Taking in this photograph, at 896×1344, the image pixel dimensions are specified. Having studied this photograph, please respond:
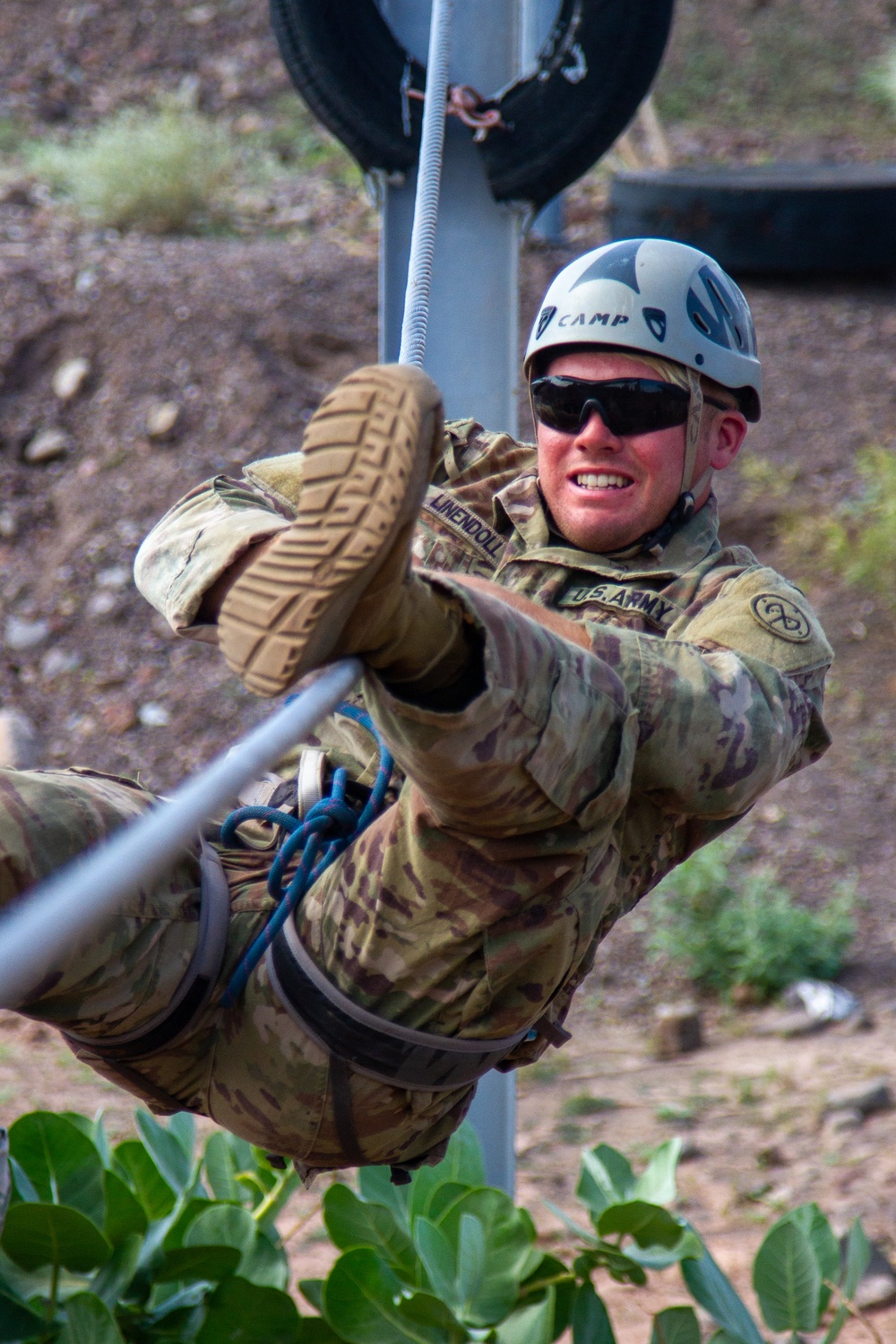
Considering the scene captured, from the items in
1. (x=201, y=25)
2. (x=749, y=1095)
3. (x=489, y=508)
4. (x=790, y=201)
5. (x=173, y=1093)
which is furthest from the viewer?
(x=201, y=25)

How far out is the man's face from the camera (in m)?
2.24

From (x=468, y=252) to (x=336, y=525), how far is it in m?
2.04

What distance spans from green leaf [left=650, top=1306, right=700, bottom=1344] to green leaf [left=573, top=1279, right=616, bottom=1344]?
0.09 m

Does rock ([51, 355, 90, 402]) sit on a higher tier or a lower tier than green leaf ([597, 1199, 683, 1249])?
higher

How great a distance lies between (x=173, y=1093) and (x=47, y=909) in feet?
3.98

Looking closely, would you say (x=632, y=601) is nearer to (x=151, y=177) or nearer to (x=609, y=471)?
(x=609, y=471)

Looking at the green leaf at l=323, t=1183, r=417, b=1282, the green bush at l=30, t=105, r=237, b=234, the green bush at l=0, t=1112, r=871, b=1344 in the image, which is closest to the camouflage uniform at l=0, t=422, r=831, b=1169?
the green bush at l=0, t=1112, r=871, b=1344

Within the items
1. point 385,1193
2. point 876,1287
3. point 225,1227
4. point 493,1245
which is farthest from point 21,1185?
point 876,1287

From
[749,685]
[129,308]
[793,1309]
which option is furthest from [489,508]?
[129,308]

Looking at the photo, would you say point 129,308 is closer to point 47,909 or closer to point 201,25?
point 201,25

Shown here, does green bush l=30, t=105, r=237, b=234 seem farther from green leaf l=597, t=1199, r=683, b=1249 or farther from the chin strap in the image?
the chin strap

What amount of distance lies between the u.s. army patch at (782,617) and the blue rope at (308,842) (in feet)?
1.73

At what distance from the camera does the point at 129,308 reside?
24.3 ft

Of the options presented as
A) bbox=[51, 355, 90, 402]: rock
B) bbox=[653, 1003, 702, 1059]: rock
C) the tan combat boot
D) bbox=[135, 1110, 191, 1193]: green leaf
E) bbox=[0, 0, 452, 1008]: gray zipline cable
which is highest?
the tan combat boot
